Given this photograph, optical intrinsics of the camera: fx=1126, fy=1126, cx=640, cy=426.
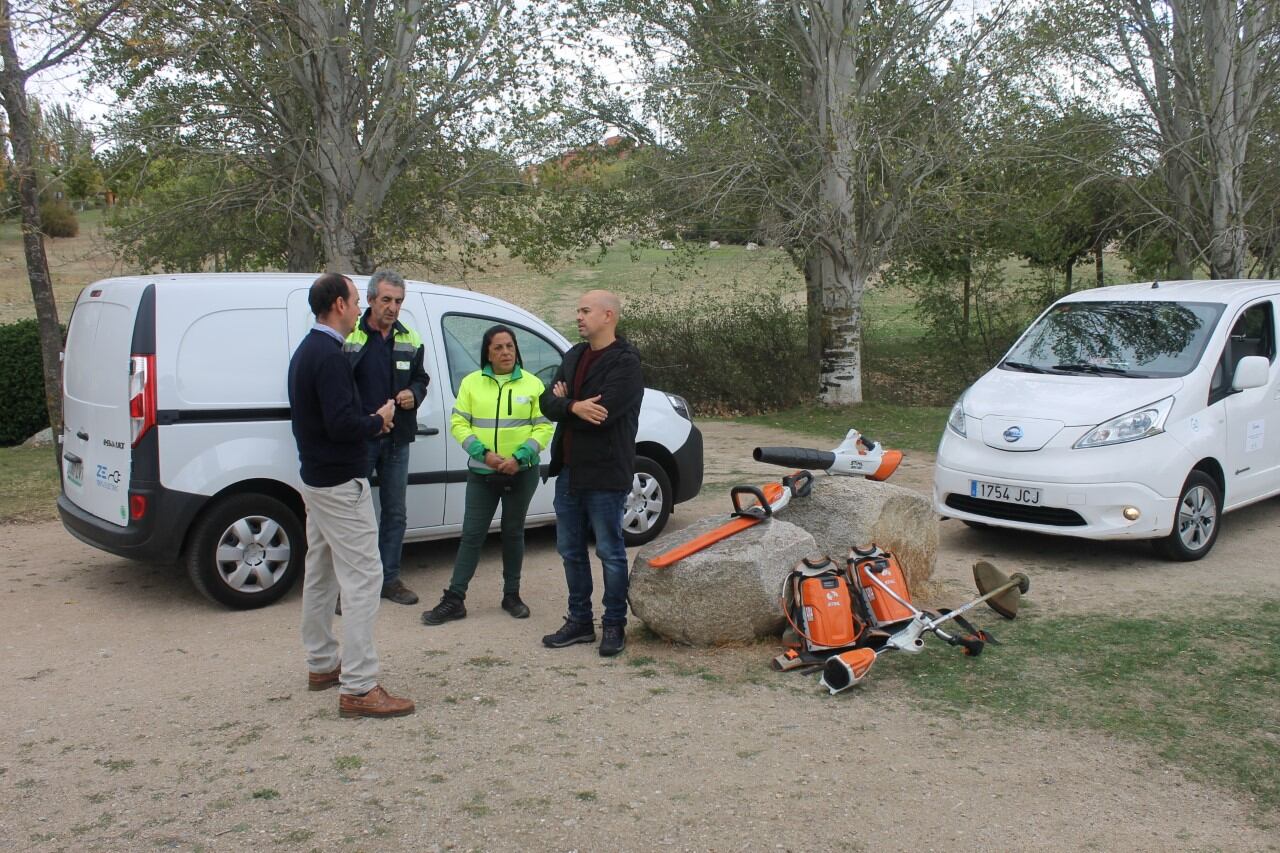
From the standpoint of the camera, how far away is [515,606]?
20.3ft

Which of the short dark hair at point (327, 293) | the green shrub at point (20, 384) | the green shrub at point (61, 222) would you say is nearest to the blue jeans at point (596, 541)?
the short dark hair at point (327, 293)

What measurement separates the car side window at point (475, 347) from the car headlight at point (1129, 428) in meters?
3.42

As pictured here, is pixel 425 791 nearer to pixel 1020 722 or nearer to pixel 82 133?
pixel 1020 722

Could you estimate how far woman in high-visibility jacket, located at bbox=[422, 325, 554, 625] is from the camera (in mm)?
5848

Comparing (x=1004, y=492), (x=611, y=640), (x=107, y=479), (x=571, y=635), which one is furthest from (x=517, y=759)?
(x=1004, y=492)

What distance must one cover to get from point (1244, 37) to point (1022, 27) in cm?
266

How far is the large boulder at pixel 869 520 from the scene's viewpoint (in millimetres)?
6191

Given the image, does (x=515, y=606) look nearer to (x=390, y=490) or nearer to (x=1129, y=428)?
(x=390, y=490)

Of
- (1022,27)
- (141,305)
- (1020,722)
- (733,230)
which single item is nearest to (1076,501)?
(1020,722)

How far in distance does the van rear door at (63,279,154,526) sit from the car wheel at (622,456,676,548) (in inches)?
124

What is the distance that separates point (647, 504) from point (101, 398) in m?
3.47

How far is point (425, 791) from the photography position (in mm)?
3922

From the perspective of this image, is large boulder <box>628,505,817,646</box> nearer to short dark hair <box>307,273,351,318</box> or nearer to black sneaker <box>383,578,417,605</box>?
black sneaker <box>383,578,417,605</box>

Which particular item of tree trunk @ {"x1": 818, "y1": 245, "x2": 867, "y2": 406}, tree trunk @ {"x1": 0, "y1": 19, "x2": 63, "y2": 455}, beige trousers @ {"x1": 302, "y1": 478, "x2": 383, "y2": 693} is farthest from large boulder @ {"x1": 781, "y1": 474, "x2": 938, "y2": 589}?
tree trunk @ {"x1": 818, "y1": 245, "x2": 867, "y2": 406}
